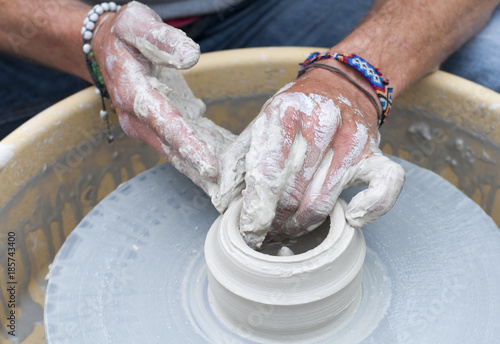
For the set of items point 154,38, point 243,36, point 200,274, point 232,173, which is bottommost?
point 200,274

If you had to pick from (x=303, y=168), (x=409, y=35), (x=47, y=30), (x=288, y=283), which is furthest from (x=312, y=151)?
(x=47, y=30)

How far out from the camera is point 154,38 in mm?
1240

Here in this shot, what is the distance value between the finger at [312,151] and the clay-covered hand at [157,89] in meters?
0.17

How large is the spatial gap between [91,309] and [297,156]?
541 mm

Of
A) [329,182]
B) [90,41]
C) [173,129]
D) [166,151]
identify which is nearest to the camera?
[329,182]

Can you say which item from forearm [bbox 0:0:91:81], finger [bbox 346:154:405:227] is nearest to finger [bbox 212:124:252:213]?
finger [bbox 346:154:405:227]

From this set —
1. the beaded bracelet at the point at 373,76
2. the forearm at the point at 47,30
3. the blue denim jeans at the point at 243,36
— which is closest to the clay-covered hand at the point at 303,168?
the beaded bracelet at the point at 373,76

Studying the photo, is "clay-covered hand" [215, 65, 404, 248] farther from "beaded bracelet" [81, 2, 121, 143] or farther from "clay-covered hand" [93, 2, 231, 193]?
"beaded bracelet" [81, 2, 121, 143]

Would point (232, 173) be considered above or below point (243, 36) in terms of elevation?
above

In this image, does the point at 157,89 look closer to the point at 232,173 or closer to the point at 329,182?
the point at 232,173

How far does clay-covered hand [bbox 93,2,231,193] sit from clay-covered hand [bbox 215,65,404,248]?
12cm

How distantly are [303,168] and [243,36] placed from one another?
1.14 m

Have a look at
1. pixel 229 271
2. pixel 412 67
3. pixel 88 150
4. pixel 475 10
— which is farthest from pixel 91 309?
pixel 475 10

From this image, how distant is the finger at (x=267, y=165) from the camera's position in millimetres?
1047
